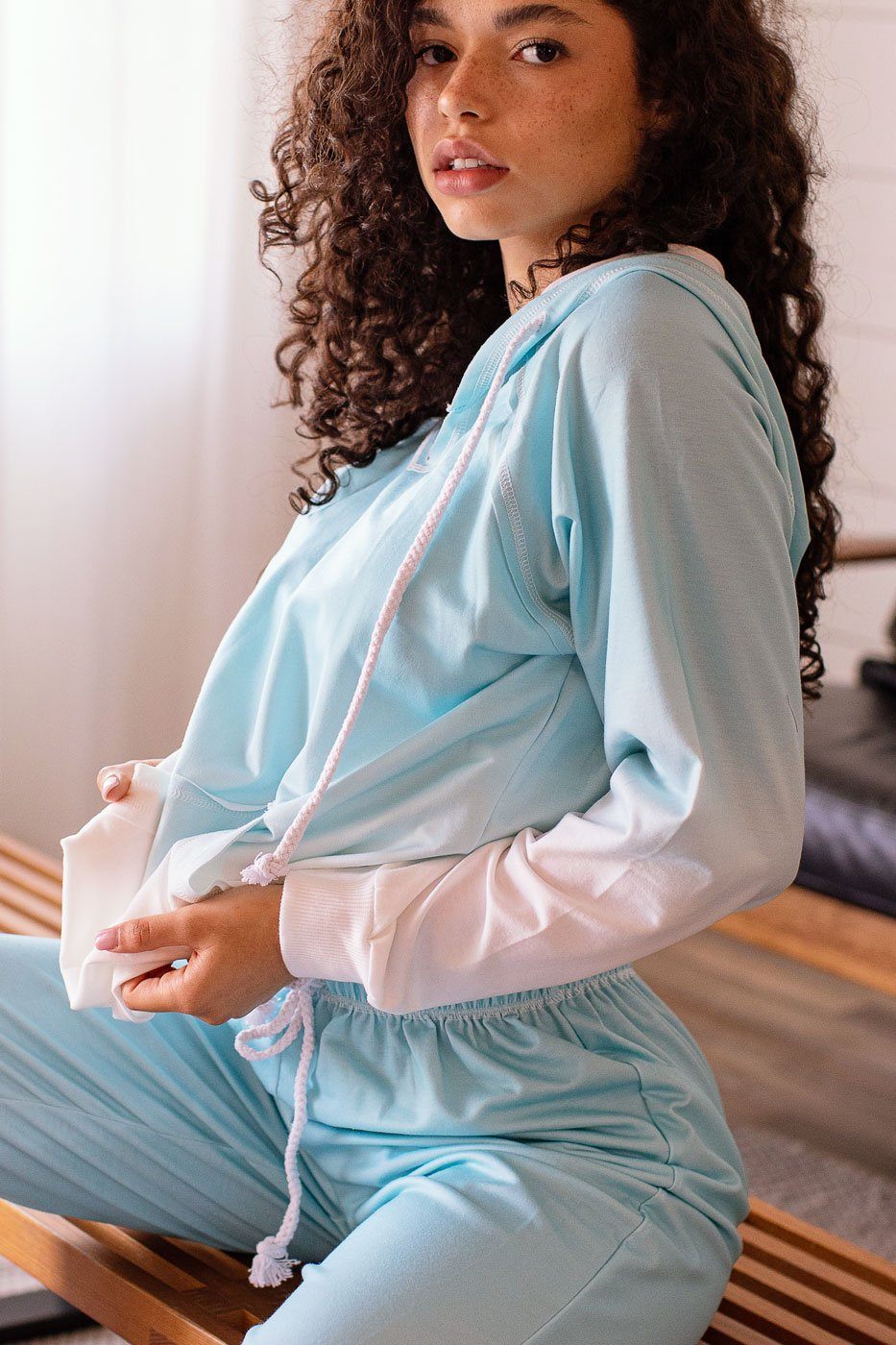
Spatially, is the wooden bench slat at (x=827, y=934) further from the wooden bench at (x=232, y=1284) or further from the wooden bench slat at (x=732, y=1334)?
the wooden bench slat at (x=732, y=1334)

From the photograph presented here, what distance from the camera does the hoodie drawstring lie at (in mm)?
1008

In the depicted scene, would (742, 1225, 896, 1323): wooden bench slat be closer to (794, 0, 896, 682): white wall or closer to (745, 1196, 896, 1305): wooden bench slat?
(745, 1196, 896, 1305): wooden bench slat

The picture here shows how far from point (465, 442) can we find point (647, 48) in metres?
0.32

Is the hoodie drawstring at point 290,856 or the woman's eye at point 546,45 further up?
the woman's eye at point 546,45

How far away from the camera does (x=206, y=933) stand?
1.02 meters

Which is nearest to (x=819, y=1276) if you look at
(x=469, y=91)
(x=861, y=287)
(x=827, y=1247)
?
(x=827, y=1247)

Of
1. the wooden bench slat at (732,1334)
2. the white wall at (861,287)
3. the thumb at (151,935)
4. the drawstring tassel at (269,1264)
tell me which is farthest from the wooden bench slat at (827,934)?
the white wall at (861,287)

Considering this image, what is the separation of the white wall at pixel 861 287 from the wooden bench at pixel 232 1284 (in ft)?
7.42

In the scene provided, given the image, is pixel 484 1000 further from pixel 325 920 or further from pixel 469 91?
pixel 469 91

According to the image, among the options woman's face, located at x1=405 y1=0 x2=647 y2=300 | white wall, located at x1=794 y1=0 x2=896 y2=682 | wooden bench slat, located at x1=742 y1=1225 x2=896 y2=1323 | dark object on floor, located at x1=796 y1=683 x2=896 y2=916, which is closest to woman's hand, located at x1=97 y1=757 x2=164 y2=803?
woman's face, located at x1=405 y1=0 x2=647 y2=300

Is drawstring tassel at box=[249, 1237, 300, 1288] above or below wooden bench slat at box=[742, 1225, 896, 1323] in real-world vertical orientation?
above

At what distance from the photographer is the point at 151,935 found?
102 centimetres

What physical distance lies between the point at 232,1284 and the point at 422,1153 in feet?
0.75

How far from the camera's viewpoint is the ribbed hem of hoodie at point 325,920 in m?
1.00
